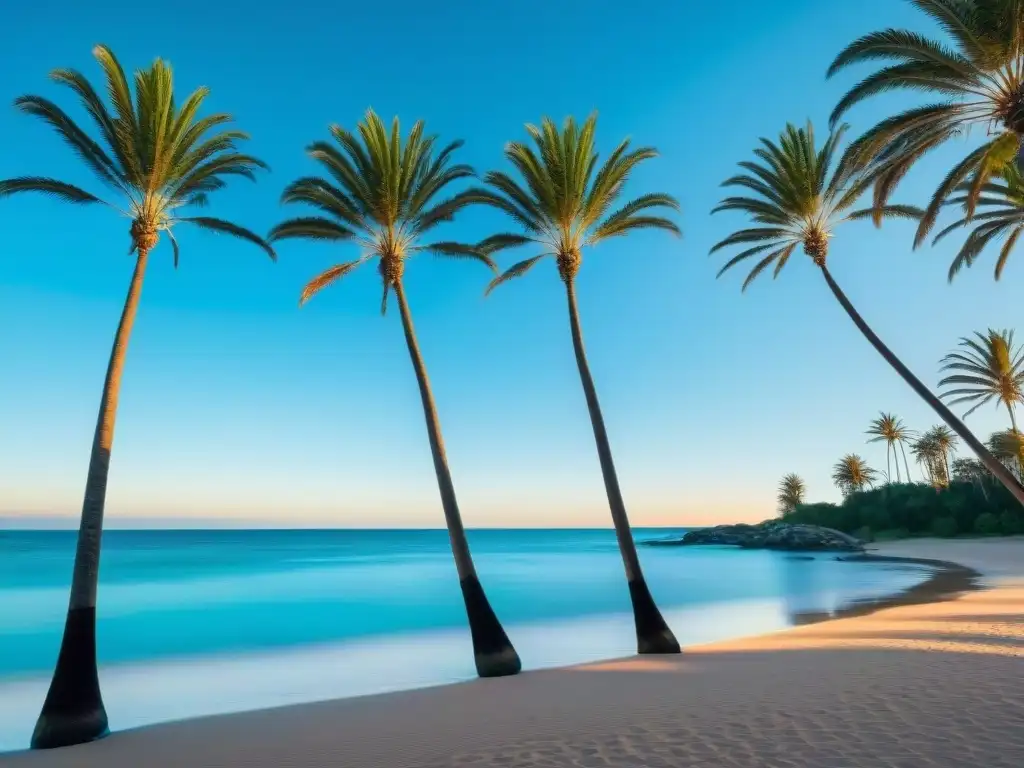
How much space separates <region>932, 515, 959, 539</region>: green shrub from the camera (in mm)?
63906

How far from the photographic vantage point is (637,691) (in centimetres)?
973

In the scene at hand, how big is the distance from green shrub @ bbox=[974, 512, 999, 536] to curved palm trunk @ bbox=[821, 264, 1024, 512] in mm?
53881

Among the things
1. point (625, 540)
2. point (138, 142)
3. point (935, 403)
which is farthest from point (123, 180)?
point (935, 403)

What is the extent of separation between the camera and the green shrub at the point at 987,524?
196 feet

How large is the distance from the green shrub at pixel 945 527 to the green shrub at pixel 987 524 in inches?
109

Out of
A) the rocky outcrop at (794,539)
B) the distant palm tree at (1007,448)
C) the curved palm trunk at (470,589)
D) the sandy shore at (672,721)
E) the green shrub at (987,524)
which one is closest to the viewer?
the sandy shore at (672,721)

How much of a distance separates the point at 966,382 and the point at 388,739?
1458 inches

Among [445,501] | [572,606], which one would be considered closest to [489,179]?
[445,501]

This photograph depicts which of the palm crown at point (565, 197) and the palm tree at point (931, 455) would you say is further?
the palm tree at point (931, 455)

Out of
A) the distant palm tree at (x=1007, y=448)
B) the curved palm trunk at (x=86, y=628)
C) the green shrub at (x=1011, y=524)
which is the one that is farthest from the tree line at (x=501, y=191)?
the green shrub at (x=1011, y=524)

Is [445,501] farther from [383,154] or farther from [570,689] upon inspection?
[383,154]

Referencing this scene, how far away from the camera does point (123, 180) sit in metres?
11.6

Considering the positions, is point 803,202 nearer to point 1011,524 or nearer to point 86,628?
point 86,628

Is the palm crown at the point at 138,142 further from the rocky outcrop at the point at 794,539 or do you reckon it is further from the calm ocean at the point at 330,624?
the rocky outcrop at the point at 794,539
